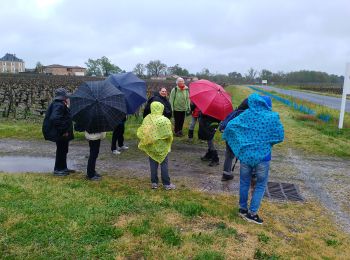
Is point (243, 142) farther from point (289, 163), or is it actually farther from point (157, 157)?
point (289, 163)

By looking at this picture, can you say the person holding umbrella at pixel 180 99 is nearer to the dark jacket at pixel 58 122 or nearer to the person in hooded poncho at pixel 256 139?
the dark jacket at pixel 58 122

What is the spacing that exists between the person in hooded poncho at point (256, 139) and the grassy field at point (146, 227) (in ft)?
1.79

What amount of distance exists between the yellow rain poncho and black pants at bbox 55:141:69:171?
5.38 feet

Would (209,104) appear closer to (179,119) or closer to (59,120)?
(59,120)

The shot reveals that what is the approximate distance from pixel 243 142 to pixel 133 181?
2476mm

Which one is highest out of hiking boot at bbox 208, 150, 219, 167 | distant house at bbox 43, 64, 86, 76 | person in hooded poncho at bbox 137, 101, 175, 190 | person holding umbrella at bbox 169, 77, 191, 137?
distant house at bbox 43, 64, 86, 76

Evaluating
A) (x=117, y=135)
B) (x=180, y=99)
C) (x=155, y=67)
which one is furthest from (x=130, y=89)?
(x=155, y=67)

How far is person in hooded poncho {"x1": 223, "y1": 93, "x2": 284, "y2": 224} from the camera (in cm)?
470

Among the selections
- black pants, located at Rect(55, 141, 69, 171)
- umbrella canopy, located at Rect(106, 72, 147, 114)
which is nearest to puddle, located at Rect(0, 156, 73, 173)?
black pants, located at Rect(55, 141, 69, 171)

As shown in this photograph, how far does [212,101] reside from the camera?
7.09 metres

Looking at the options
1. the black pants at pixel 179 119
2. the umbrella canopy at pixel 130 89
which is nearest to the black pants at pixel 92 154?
the umbrella canopy at pixel 130 89

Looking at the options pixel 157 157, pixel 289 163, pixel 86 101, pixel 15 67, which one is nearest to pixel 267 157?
pixel 157 157

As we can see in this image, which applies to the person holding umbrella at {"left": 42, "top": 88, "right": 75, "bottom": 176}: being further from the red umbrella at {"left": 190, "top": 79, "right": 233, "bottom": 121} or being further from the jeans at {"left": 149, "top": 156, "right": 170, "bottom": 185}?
the red umbrella at {"left": 190, "top": 79, "right": 233, "bottom": 121}

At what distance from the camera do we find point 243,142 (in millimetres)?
4793
